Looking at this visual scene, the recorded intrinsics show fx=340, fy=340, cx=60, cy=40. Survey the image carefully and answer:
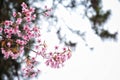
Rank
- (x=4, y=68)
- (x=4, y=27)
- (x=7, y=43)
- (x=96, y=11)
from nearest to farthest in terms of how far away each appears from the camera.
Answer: (x=7, y=43) → (x=4, y=27) → (x=96, y=11) → (x=4, y=68)

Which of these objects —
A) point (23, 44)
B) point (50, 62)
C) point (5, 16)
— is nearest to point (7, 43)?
point (23, 44)

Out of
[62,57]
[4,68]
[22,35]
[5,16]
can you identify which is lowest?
[62,57]

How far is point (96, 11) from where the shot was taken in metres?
6.61

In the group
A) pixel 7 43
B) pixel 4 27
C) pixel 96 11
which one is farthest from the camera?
pixel 96 11

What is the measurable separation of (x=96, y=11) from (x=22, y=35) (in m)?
2.05

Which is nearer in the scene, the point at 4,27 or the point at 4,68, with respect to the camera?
the point at 4,27

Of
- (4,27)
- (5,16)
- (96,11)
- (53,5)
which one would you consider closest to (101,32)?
(96,11)

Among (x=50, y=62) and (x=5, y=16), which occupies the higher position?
(x=5, y=16)

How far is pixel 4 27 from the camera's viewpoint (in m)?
4.93

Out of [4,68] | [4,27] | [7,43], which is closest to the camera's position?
[7,43]

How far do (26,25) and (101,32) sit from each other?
87.5 inches

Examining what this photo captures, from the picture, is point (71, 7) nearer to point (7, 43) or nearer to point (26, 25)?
point (26, 25)

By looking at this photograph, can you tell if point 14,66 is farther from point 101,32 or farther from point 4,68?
point 101,32

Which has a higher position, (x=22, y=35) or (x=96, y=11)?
(x=96, y=11)
